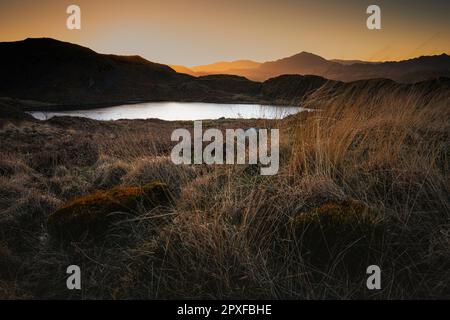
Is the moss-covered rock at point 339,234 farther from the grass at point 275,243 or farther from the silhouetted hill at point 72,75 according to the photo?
the silhouetted hill at point 72,75

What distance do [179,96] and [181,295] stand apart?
157 meters

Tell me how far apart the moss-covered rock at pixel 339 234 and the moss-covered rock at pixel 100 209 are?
1564mm

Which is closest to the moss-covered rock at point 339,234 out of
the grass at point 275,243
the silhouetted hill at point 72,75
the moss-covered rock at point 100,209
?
the grass at point 275,243

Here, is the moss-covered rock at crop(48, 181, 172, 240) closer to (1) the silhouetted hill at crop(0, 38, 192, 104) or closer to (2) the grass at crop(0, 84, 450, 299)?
(2) the grass at crop(0, 84, 450, 299)

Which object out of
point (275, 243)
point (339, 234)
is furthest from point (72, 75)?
point (339, 234)

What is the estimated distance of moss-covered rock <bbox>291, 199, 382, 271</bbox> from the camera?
111 inches

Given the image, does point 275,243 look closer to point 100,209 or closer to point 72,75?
point 100,209

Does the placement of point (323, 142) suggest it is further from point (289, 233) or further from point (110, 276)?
point (110, 276)

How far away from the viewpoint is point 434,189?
11.2 ft

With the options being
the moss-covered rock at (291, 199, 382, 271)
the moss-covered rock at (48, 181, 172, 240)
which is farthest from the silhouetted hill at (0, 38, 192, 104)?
the moss-covered rock at (291, 199, 382, 271)

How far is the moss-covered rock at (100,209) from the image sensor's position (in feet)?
11.6

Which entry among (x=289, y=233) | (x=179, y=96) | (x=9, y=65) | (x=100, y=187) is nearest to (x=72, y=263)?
(x=289, y=233)

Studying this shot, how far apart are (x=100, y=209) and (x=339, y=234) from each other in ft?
7.61

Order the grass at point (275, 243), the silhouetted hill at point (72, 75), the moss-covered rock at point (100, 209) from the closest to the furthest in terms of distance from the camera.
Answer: the grass at point (275, 243) → the moss-covered rock at point (100, 209) → the silhouetted hill at point (72, 75)
